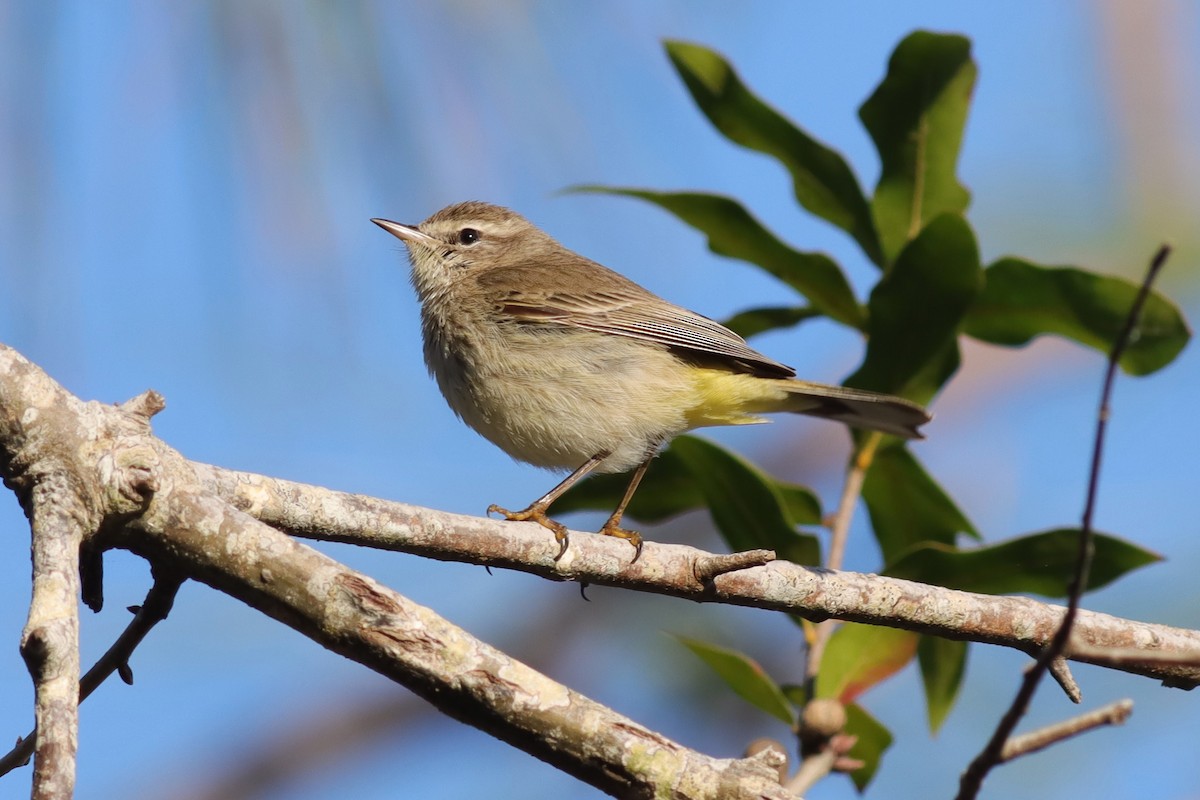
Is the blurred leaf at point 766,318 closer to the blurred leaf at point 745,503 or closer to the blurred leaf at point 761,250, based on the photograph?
the blurred leaf at point 761,250

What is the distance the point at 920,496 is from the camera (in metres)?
4.42

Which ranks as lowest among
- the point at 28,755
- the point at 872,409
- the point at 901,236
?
the point at 28,755

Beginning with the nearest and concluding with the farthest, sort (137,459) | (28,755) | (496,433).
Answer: (28,755)
(137,459)
(496,433)

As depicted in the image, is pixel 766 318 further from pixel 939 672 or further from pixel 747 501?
pixel 939 672

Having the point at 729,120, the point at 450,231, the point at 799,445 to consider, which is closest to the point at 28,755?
the point at 729,120

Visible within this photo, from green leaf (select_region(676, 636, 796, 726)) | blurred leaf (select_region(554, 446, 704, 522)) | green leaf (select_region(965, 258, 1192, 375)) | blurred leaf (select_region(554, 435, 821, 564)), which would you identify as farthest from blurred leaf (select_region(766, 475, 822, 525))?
green leaf (select_region(965, 258, 1192, 375))

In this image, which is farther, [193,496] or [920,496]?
[920,496]

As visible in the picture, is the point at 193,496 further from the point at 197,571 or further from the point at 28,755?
the point at 28,755

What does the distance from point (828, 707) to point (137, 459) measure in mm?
2116

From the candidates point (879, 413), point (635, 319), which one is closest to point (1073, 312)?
point (879, 413)

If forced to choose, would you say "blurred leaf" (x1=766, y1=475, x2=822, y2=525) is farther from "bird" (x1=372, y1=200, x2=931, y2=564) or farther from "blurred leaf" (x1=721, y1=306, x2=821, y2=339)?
"blurred leaf" (x1=721, y1=306, x2=821, y2=339)

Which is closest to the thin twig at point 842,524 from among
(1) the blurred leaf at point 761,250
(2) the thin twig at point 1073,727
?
(1) the blurred leaf at point 761,250

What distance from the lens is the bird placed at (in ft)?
17.0

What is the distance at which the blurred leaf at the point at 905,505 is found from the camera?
4.37m
